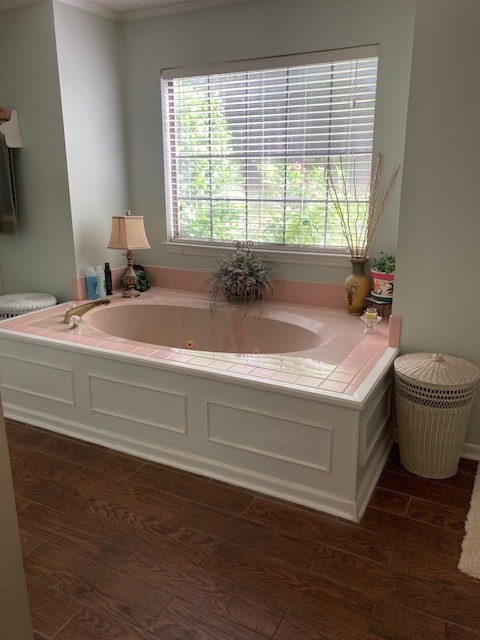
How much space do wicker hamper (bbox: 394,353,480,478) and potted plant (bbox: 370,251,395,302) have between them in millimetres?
640

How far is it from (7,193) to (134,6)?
1.48 m

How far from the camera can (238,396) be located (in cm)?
233

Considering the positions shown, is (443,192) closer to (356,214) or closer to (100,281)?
(356,214)

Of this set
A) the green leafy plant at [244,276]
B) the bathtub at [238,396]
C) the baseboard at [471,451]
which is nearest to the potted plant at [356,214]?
the bathtub at [238,396]

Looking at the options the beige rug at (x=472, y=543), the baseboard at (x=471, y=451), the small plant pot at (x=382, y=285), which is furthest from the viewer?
the small plant pot at (x=382, y=285)

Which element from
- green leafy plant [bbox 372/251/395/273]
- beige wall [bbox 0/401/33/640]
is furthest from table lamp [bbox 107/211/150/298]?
beige wall [bbox 0/401/33/640]

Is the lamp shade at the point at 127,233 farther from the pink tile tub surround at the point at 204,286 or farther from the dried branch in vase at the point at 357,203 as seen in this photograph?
the dried branch in vase at the point at 357,203

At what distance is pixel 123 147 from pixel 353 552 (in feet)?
10.2

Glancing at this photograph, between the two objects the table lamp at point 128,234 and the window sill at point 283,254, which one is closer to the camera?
the window sill at point 283,254

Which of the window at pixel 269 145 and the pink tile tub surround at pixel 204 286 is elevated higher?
the window at pixel 269 145

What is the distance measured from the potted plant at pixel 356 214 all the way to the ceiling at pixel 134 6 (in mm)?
1277

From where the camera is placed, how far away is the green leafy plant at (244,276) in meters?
3.37

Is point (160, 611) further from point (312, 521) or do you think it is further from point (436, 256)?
point (436, 256)

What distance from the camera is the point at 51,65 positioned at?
323 centimetres
